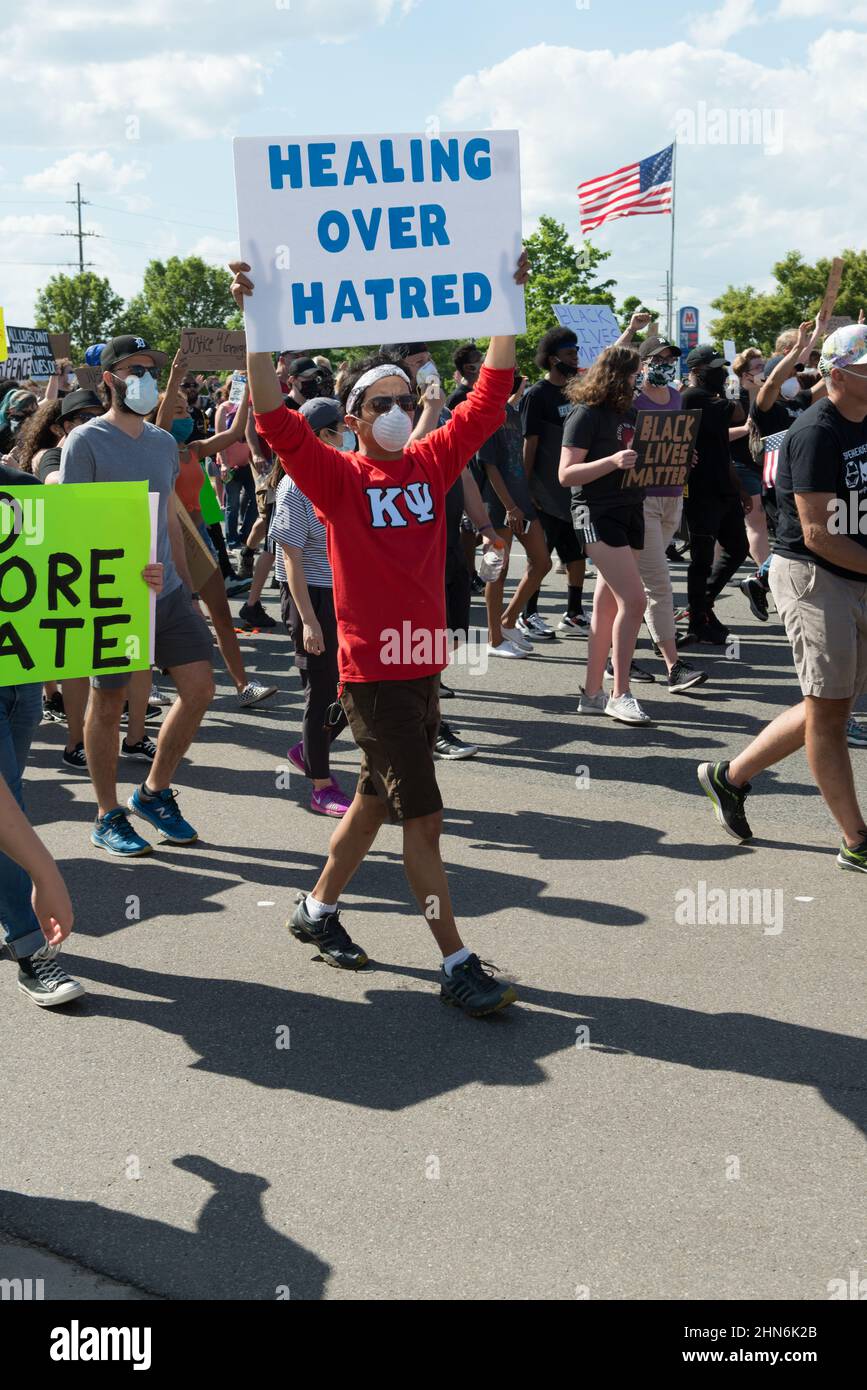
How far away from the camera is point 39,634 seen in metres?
4.46

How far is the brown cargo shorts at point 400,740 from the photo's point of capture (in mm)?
4617

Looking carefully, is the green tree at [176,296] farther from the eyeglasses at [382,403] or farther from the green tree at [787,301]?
the eyeglasses at [382,403]

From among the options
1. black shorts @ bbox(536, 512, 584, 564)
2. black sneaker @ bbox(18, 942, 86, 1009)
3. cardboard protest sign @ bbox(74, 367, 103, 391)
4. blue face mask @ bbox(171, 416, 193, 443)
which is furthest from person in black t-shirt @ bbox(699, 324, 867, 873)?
cardboard protest sign @ bbox(74, 367, 103, 391)

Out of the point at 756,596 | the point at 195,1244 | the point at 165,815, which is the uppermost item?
the point at 756,596

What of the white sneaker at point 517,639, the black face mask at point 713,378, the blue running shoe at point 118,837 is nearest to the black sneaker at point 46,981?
the blue running shoe at point 118,837

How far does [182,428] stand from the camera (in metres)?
8.59

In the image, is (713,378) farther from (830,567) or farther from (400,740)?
(400,740)

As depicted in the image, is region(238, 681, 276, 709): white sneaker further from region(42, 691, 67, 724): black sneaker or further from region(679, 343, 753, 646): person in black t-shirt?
region(679, 343, 753, 646): person in black t-shirt

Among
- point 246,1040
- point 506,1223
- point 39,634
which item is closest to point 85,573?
point 39,634

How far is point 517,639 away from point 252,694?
2511 millimetres

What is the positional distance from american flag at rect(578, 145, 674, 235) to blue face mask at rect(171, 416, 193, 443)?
17762mm

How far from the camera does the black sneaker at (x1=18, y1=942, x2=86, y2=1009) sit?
4.77 metres

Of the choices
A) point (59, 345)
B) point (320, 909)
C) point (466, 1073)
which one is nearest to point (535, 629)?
point (320, 909)

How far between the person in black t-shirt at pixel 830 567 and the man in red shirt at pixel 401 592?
4.64 ft
